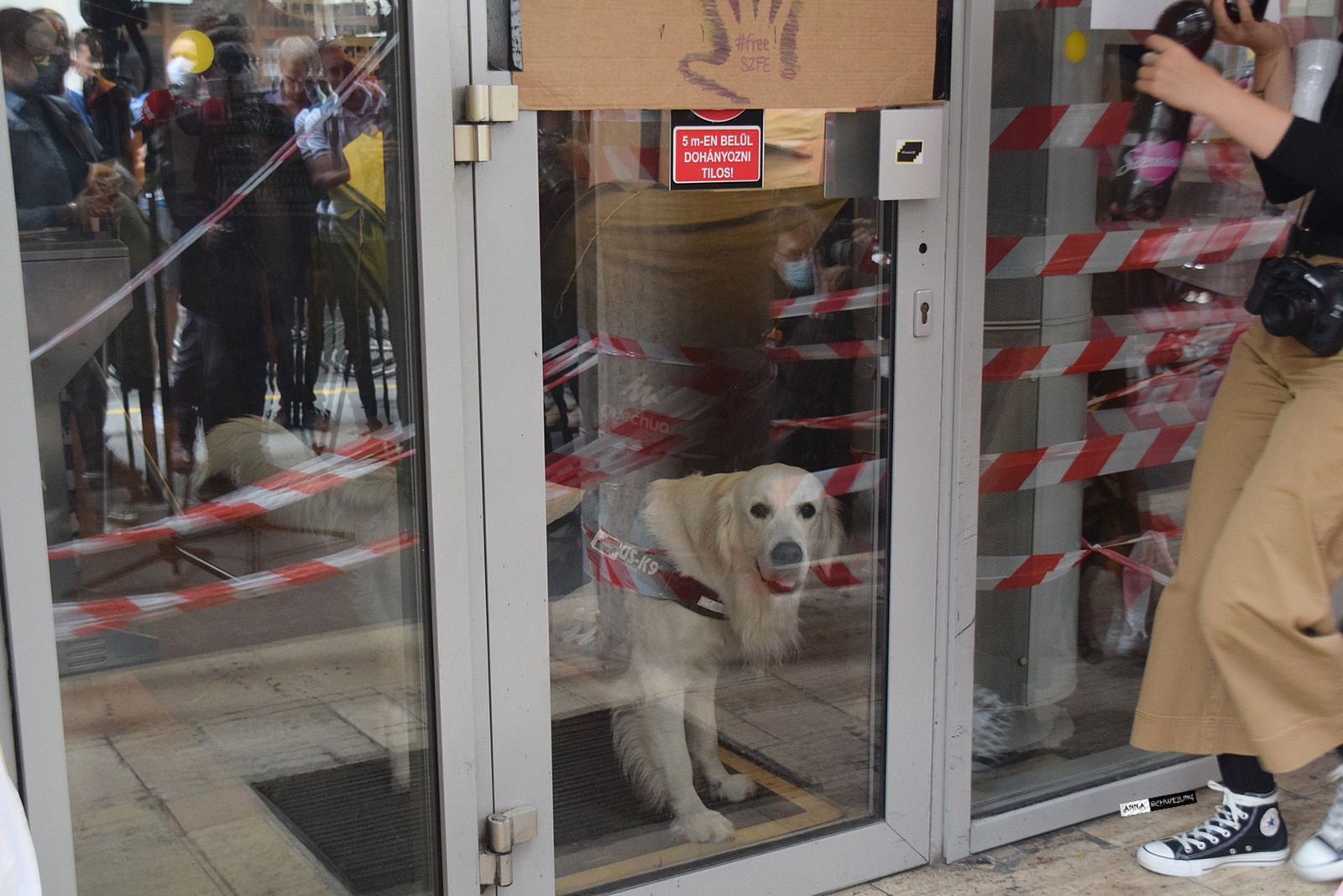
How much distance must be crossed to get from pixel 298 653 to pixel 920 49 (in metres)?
1.84

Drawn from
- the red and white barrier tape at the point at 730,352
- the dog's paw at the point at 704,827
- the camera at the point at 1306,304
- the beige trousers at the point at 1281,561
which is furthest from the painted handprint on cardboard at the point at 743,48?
the dog's paw at the point at 704,827

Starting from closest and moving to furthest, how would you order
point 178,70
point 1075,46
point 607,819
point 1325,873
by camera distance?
point 178,70 → point 607,819 → point 1325,873 → point 1075,46

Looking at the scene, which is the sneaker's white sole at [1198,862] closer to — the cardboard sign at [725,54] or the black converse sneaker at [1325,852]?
the black converse sneaker at [1325,852]

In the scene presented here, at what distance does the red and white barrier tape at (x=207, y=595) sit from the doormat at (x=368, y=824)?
39cm

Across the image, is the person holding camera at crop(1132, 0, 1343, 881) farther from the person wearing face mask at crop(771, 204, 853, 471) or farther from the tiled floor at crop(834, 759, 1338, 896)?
the person wearing face mask at crop(771, 204, 853, 471)

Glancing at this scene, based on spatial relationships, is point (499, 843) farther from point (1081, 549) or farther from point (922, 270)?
point (1081, 549)

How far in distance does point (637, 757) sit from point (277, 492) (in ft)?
3.26

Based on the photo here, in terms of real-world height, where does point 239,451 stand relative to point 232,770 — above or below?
above

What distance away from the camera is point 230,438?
7.34ft

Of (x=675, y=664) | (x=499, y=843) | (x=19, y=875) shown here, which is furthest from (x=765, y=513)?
(x=19, y=875)

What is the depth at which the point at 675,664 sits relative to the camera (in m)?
2.85

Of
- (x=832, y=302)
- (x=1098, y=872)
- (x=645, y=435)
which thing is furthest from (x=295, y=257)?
(x=1098, y=872)

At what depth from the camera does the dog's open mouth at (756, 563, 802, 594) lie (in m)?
2.93

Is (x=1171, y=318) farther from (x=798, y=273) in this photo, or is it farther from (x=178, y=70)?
(x=178, y=70)
